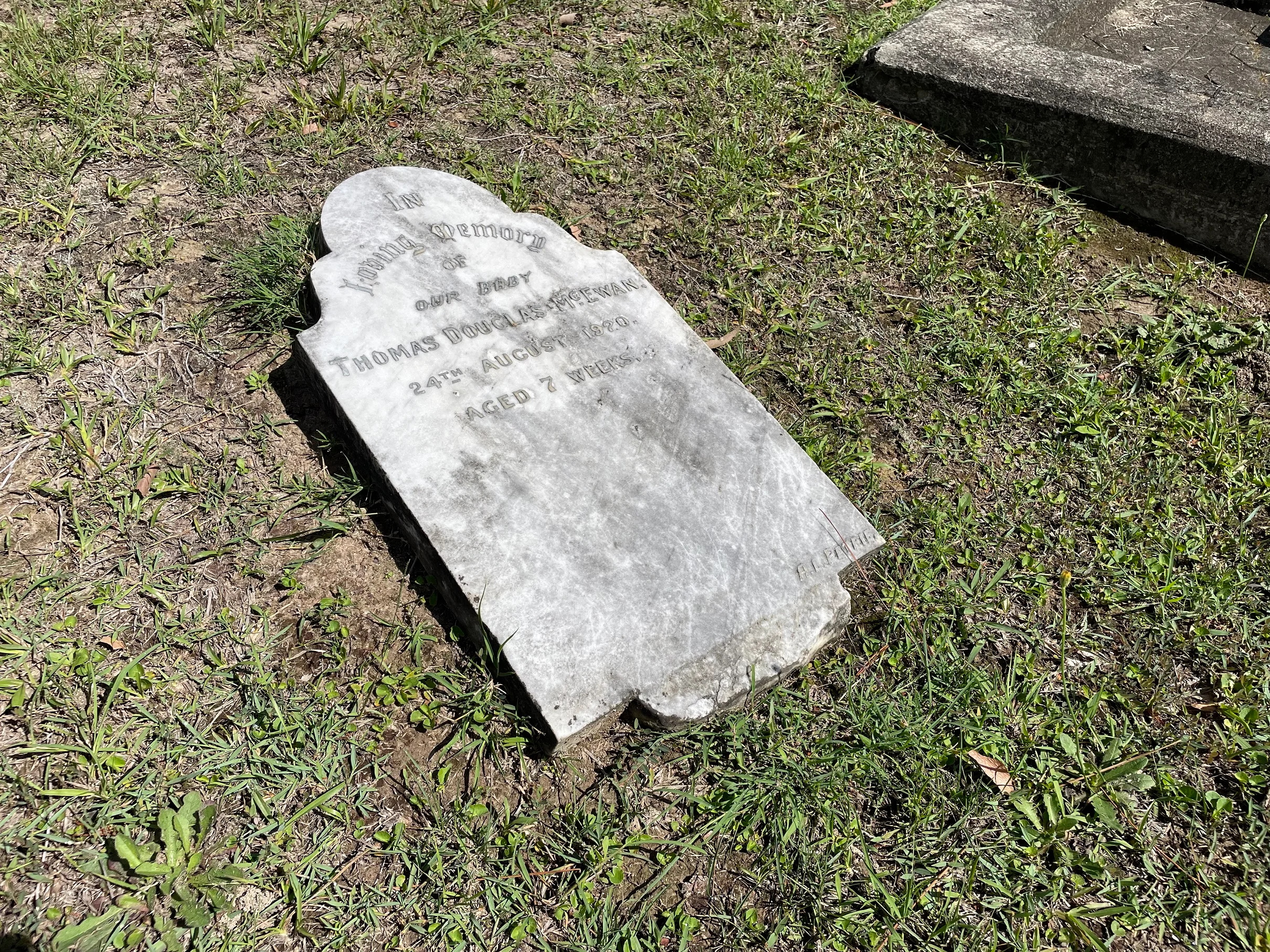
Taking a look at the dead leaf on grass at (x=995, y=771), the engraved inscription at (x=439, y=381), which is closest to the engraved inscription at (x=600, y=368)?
the engraved inscription at (x=439, y=381)

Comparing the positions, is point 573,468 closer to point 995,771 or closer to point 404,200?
point 404,200

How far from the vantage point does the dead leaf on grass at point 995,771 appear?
2.00m

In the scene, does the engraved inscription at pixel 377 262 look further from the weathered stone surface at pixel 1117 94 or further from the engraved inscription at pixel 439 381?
the weathered stone surface at pixel 1117 94

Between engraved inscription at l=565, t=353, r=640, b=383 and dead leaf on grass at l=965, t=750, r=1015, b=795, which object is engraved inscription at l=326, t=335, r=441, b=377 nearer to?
engraved inscription at l=565, t=353, r=640, b=383

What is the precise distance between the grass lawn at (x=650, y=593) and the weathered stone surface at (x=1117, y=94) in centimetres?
16

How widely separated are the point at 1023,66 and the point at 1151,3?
138 cm

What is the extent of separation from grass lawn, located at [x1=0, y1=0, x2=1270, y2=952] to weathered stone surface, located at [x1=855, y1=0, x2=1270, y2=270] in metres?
0.16

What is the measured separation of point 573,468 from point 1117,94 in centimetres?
262

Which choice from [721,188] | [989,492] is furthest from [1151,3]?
[989,492]

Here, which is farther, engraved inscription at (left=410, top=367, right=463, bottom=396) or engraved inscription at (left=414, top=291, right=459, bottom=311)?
engraved inscription at (left=414, top=291, right=459, bottom=311)

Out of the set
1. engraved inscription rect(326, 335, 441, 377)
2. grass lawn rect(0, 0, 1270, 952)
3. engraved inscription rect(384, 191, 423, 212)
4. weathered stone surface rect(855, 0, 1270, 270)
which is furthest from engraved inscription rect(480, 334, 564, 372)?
weathered stone surface rect(855, 0, 1270, 270)
